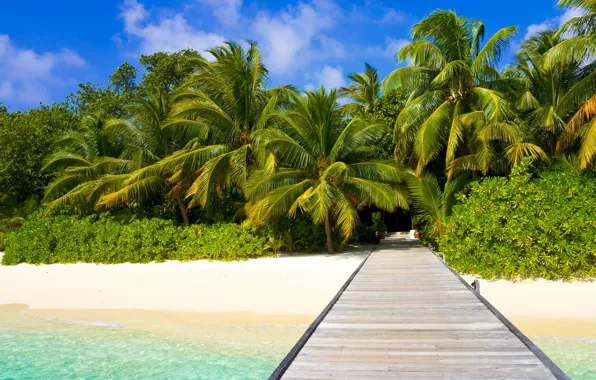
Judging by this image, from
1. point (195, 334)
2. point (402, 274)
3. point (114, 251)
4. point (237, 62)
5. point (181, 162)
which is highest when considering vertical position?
point (237, 62)

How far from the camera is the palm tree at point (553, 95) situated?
37.3ft

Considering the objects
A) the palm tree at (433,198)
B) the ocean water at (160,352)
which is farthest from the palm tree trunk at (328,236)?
the ocean water at (160,352)

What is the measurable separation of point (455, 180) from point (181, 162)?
893 centimetres

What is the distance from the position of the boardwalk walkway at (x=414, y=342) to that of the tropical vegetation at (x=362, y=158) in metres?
4.72

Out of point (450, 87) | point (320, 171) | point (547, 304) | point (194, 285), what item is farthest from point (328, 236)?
point (547, 304)

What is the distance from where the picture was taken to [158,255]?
14773 millimetres

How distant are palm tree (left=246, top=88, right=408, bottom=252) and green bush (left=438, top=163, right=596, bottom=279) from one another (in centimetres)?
306

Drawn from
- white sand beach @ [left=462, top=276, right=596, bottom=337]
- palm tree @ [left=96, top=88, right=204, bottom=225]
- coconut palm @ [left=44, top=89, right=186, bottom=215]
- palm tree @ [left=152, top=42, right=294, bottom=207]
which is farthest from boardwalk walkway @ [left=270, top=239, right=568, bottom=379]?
coconut palm @ [left=44, top=89, right=186, bottom=215]

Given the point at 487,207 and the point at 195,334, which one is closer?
the point at 195,334

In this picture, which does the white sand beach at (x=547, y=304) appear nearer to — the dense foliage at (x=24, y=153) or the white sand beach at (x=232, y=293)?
the white sand beach at (x=232, y=293)

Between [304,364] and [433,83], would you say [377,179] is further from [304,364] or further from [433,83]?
[304,364]

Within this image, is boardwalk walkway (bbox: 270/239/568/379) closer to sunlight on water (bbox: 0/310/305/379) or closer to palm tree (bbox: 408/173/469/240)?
sunlight on water (bbox: 0/310/305/379)

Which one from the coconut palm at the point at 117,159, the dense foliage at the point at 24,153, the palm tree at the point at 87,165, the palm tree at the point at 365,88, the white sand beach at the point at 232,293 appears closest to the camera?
the white sand beach at the point at 232,293

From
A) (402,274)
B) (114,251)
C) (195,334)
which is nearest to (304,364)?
(195,334)
